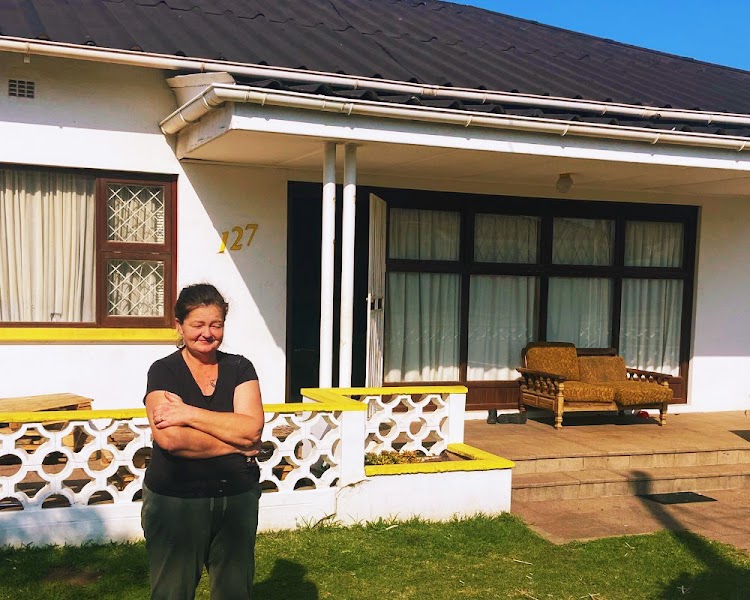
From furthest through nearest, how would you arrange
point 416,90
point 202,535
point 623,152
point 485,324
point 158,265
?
point 485,324
point 158,265
point 623,152
point 416,90
point 202,535

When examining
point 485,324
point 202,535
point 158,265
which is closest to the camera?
point 202,535

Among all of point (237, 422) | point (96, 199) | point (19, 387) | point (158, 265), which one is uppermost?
point (96, 199)

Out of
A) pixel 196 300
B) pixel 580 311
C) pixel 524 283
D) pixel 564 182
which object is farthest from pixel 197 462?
pixel 580 311

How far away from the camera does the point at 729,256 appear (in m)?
10.0

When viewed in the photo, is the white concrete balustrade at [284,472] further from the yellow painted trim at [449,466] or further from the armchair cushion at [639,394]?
the armchair cushion at [639,394]

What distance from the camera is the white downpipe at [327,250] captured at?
21.1 feet

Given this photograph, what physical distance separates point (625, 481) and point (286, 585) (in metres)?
3.45

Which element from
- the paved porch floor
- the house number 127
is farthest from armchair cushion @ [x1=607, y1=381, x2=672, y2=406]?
the house number 127

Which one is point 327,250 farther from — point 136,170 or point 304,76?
point 136,170

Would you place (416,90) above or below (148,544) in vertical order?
above

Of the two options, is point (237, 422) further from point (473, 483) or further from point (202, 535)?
point (473, 483)

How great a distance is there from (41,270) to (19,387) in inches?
41.8

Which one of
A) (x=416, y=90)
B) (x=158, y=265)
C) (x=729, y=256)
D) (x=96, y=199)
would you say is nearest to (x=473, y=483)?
(x=416, y=90)

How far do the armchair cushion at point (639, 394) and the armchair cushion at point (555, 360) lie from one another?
1.49 ft
